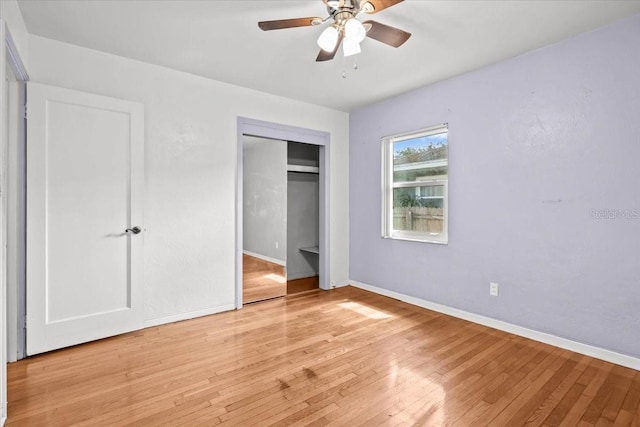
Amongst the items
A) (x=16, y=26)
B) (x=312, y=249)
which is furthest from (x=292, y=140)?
(x=16, y=26)

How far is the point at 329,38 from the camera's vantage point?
2068 millimetres

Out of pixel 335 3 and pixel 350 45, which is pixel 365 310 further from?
pixel 335 3

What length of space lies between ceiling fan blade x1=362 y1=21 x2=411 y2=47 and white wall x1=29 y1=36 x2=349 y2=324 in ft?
6.67

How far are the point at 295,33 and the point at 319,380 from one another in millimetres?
2583

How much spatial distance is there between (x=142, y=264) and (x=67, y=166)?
1.01 m

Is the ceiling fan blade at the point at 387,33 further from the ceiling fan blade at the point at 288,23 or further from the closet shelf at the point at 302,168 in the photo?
the closet shelf at the point at 302,168

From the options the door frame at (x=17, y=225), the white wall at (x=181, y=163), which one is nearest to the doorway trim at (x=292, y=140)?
the white wall at (x=181, y=163)

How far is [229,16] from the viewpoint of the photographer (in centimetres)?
240

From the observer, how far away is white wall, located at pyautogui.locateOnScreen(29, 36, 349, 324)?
2.92 m

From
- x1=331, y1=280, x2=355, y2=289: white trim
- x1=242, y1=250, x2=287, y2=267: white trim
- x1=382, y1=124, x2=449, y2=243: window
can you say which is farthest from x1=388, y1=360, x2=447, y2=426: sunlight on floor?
x1=242, y1=250, x2=287, y2=267: white trim

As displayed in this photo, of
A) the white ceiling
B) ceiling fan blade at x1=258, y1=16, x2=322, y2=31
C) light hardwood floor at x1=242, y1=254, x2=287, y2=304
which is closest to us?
ceiling fan blade at x1=258, y1=16, x2=322, y2=31

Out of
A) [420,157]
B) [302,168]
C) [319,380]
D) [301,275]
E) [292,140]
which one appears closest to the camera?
[319,380]

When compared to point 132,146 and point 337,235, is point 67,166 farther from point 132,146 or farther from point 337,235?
point 337,235

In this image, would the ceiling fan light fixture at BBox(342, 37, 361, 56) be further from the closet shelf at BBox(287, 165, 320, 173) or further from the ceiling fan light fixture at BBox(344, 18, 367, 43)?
the closet shelf at BBox(287, 165, 320, 173)
